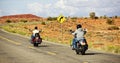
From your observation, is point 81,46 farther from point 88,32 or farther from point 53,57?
point 88,32

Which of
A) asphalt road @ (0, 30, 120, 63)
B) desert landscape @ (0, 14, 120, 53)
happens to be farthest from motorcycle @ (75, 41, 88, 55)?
desert landscape @ (0, 14, 120, 53)

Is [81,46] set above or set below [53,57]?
above

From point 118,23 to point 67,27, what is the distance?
17680 mm

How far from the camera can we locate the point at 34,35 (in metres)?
27.1

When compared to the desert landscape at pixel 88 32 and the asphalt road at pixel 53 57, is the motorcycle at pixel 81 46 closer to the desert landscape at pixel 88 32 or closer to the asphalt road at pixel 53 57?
the asphalt road at pixel 53 57

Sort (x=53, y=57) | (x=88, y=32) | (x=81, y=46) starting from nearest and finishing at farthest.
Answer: (x=53, y=57) < (x=81, y=46) < (x=88, y=32)

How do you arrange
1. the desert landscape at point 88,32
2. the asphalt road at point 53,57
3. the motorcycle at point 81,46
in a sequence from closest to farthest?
1. the asphalt road at point 53,57
2. the motorcycle at point 81,46
3. the desert landscape at point 88,32

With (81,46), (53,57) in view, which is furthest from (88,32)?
(53,57)

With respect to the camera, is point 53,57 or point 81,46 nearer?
point 53,57

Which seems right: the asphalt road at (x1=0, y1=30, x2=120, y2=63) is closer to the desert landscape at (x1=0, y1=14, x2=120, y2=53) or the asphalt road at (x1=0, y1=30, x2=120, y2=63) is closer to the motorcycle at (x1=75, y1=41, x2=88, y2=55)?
the motorcycle at (x1=75, y1=41, x2=88, y2=55)

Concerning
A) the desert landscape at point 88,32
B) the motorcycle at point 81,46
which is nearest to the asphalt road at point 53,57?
the motorcycle at point 81,46

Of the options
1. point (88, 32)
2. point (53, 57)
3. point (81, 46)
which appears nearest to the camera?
point (53, 57)

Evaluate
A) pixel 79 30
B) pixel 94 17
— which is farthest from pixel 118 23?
pixel 79 30

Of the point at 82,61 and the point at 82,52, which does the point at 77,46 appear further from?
the point at 82,61
